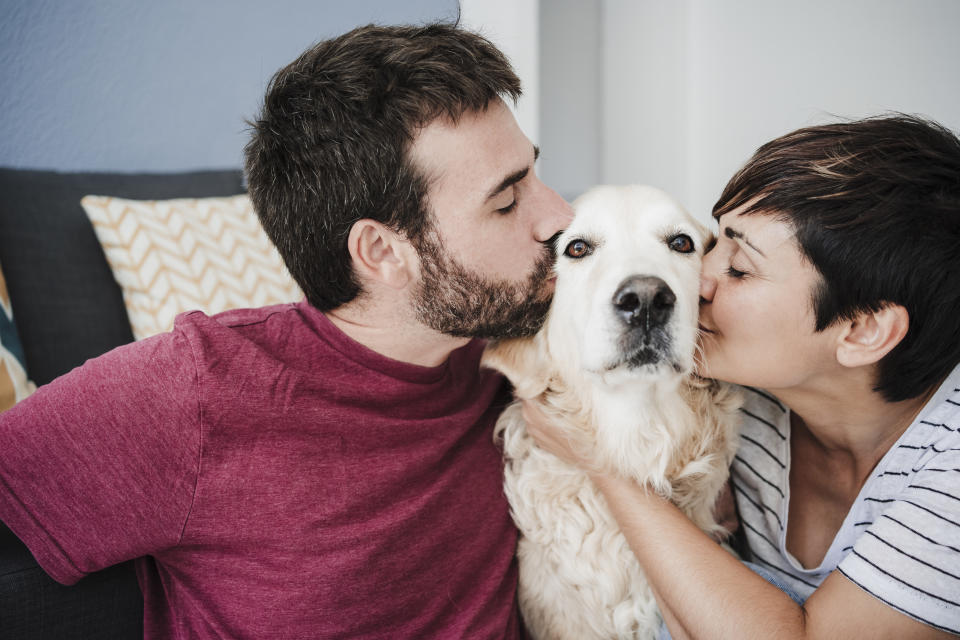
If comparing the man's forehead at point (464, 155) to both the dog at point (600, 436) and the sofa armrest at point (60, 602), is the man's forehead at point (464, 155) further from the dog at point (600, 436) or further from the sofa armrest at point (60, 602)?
the sofa armrest at point (60, 602)

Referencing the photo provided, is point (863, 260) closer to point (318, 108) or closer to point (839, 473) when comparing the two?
point (839, 473)

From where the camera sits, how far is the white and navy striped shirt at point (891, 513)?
3.17 feet

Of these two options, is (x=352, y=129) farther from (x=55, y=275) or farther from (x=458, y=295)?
(x=55, y=275)

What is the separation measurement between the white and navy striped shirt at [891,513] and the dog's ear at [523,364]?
507 mm

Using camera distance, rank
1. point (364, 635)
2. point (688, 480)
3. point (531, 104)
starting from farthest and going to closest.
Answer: point (531, 104) < point (688, 480) < point (364, 635)

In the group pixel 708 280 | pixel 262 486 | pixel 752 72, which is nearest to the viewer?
pixel 262 486

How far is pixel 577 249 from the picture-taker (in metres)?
1.33

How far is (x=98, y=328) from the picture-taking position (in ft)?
5.36

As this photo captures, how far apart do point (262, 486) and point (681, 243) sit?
3.09 ft

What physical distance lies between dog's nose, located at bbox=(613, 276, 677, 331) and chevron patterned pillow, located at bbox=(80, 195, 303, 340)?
38.4 inches

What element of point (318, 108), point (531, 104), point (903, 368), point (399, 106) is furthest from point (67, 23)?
point (903, 368)

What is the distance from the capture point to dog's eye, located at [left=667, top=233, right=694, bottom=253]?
1309 mm

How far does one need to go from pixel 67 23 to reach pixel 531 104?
1.70m

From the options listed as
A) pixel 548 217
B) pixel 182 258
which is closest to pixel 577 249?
pixel 548 217
